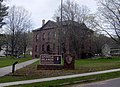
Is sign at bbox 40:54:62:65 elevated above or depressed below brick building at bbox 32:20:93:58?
below

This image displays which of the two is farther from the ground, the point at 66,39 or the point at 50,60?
the point at 66,39

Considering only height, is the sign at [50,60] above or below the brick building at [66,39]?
below

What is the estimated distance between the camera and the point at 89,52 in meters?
72.6

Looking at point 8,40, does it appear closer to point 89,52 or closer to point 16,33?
point 16,33

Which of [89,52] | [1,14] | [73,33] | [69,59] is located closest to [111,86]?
[69,59]

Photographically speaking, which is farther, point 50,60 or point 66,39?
point 66,39

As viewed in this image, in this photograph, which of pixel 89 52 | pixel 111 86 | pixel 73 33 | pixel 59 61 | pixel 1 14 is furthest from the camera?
pixel 89 52

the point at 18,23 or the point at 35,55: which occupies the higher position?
the point at 18,23

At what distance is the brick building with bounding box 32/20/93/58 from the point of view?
6200cm

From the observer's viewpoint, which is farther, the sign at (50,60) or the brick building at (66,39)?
the brick building at (66,39)

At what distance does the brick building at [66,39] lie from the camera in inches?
2441

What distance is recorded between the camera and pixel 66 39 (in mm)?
62750

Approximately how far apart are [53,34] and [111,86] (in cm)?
6175

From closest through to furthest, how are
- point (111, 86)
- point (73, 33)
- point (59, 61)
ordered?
1. point (111, 86)
2. point (59, 61)
3. point (73, 33)
